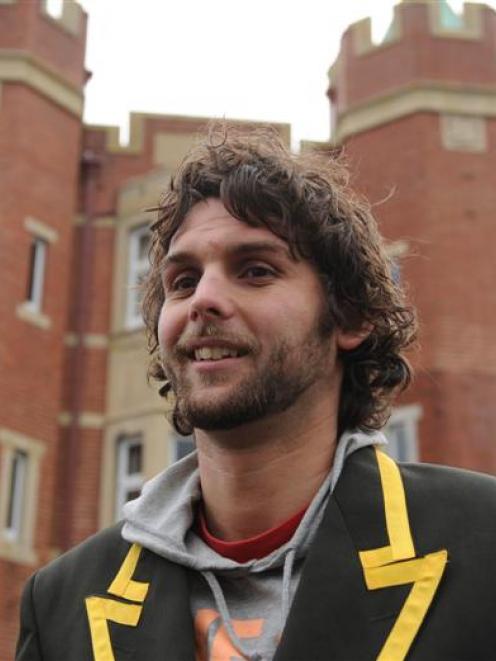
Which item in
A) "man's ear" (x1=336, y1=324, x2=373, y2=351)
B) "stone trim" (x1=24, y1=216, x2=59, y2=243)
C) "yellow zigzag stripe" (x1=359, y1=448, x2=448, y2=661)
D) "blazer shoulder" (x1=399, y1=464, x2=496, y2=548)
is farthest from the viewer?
"stone trim" (x1=24, y1=216, x2=59, y2=243)

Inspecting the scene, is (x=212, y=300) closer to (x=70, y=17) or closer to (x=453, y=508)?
(x=453, y=508)

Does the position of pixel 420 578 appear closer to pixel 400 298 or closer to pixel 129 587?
pixel 129 587

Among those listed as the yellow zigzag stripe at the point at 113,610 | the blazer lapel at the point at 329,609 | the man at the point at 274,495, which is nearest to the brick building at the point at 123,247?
the man at the point at 274,495

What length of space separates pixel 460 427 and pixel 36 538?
18.0 feet

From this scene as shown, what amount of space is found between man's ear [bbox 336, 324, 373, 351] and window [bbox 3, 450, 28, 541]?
13048 mm

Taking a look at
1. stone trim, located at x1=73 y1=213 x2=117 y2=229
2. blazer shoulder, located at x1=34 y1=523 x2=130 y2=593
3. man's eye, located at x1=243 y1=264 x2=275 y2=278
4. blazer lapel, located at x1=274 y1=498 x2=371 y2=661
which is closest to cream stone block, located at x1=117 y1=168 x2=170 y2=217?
stone trim, located at x1=73 y1=213 x2=117 y2=229

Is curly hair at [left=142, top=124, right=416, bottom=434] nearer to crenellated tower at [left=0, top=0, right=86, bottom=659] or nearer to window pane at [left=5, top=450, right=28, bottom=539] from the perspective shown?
crenellated tower at [left=0, top=0, right=86, bottom=659]

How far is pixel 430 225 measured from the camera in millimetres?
16391

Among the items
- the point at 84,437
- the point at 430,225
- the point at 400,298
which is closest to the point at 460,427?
the point at 430,225

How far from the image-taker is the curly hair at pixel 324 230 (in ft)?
10.4

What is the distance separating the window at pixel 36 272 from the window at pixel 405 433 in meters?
5.06

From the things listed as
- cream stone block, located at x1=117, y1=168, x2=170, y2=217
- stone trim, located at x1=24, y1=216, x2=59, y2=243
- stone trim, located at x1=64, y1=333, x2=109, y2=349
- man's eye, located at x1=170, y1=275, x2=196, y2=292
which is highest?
cream stone block, located at x1=117, y1=168, x2=170, y2=217

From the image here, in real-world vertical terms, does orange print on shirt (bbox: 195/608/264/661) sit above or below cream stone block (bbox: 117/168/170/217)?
below

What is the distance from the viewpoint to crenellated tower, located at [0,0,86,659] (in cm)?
1589
